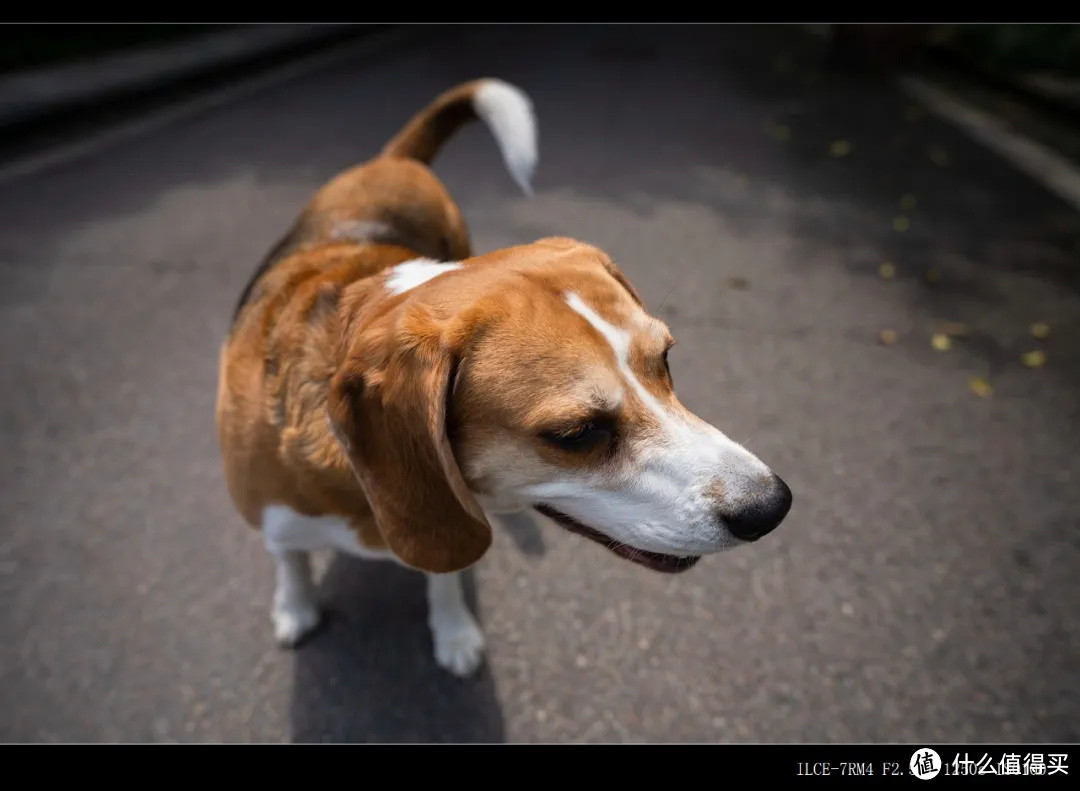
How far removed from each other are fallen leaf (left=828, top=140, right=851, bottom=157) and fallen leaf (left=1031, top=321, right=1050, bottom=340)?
9.44 feet

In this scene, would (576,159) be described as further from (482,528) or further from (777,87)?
(482,528)

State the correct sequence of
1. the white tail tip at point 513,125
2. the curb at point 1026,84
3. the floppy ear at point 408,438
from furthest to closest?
the curb at point 1026,84
the white tail tip at point 513,125
the floppy ear at point 408,438

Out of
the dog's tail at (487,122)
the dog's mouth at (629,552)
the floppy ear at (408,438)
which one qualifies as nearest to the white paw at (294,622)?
the floppy ear at (408,438)

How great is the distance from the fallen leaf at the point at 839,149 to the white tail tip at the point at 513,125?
4438 millimetres

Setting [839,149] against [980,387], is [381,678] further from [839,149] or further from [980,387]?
Answer: [839,149]

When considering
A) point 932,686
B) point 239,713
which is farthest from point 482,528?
point 932,686

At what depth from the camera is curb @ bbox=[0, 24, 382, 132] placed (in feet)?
19.6

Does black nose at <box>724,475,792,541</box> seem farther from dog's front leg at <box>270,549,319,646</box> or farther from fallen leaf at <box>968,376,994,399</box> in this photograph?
fallen leaf at <box>968,376,994,399</box>

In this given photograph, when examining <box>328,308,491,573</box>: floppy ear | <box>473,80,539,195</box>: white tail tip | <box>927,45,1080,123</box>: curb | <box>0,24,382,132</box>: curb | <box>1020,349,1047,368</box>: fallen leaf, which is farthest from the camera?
<box>927,45,1080,123</box>: curb

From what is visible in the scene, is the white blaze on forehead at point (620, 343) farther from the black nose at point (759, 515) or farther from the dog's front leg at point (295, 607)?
the dog's front leg at point (295, 607)

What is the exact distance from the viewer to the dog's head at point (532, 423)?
142 cm

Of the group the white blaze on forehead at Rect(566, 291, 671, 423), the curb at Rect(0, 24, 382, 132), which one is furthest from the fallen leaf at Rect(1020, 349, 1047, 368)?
the curb at Rect(0, 24, 382, 132)
